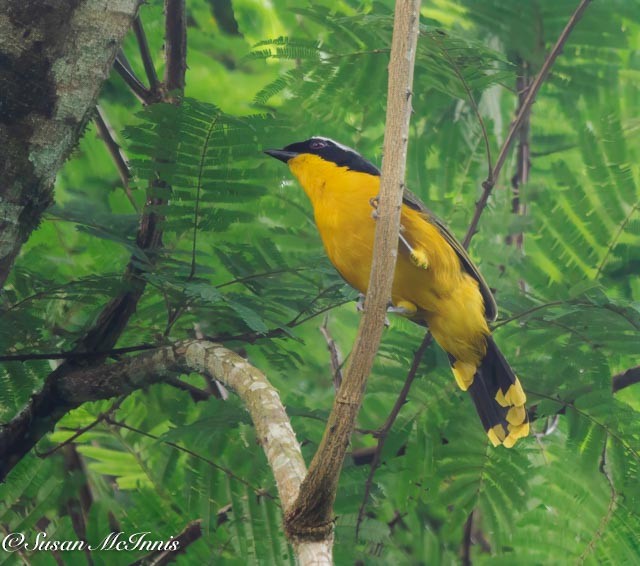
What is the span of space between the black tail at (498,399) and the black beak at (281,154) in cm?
116

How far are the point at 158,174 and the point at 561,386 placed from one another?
5.95ft

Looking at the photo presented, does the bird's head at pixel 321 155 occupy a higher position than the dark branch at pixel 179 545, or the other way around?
the bird's head at pixel 321 155

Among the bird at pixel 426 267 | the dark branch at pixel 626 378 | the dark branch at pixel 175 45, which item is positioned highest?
the dark branch at pixel 175 45

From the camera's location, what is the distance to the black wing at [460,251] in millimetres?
3730

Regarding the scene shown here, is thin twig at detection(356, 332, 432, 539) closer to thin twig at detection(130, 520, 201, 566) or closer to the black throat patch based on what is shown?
thin twig at detection(130, 520, 201, 566)

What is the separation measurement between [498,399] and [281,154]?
1.34 m

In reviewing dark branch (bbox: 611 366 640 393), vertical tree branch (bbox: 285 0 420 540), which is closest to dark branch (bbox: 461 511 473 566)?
dark branch (bbox: 611 366 640 393)

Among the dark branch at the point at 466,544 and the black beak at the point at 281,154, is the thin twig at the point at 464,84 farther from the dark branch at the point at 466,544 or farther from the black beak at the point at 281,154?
the dark branch at the point at 466,544

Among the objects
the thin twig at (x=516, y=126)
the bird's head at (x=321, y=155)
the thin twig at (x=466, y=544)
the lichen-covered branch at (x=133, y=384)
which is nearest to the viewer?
the lichen-covered branch at (x=133, y=384)

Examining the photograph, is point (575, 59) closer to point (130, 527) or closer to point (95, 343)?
point (95, 343)

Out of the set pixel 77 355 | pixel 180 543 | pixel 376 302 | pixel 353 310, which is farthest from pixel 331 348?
pixel 376 302

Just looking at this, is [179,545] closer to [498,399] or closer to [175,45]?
[498,399]

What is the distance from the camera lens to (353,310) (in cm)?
468

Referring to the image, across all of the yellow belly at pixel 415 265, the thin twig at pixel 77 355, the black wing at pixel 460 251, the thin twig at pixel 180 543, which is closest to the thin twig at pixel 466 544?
the yellow belly at pixel 415 265
